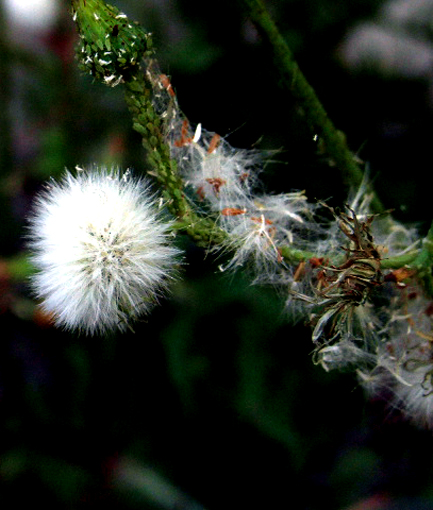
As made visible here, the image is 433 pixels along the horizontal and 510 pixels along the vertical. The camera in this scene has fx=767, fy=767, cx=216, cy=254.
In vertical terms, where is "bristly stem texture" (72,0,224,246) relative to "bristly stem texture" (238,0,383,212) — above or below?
below

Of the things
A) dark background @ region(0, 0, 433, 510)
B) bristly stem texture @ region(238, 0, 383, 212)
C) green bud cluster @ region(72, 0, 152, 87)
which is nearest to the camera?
green bud cluster @ region(72, 0, 152, 87)

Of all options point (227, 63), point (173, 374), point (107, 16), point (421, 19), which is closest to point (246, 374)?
point (173, 374)

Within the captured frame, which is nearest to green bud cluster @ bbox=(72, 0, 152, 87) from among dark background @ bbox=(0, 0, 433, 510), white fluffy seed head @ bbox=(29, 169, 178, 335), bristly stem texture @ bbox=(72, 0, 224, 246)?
bristly stem texture @ bbox=(72, 0, 224, 246)

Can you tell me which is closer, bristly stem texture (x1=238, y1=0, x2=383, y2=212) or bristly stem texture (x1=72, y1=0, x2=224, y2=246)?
bristly stem texture (x1=72, y1=0, x2=224, y2=246)

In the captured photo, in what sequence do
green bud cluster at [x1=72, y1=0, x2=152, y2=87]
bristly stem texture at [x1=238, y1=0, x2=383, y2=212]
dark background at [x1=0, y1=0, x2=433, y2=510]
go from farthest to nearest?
dark background at [x1=0, y1=0, x2=433, y2=510], bristly stem texture at [x1=238, y1=0, x2=383, y2=212], green bud cluster at [x1=72, y1=0, x2=152, y2=87]

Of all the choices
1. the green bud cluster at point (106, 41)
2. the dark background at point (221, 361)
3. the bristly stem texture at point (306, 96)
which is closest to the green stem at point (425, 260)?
the bristly stem texture at point (306, 96)

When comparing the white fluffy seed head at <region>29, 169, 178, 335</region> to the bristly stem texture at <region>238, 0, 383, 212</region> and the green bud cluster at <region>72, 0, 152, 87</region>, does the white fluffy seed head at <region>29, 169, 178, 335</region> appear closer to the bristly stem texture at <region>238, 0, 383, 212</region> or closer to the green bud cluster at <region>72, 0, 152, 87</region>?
the green bud cluster at <region>72, 0, 152, 87</region>
